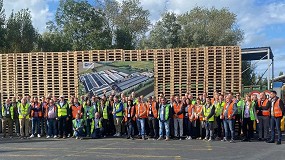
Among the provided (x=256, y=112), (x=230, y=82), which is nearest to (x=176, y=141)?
(x=256, y=112)

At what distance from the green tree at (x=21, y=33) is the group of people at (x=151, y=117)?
1861 centimetres

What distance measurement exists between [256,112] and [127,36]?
27.0 meters

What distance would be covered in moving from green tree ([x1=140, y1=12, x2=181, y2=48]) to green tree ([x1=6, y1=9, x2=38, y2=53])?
12.0m

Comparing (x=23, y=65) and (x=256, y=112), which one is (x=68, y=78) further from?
(x=256, y=112)

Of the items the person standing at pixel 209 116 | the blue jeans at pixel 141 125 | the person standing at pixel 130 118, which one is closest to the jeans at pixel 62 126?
the person standing at pixel 130 118

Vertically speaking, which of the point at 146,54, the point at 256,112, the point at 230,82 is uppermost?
the point at 146,54

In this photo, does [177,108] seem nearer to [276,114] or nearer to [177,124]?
[177,124]

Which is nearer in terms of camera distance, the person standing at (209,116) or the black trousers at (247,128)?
the person standing at (209,116)

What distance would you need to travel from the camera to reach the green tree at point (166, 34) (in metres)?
40.1

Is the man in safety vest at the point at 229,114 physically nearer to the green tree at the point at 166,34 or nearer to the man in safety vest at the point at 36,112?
the man in safety vest at the point at 36,112

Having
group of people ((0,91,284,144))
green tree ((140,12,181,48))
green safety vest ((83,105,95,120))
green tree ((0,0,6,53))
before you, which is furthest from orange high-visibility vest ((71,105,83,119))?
green tree ((140,12,181,48))

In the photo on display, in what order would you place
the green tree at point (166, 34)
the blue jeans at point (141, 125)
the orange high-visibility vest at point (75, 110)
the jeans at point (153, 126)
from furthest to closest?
the green tree at point (166, 34) < the orange high-visibility vest at point (75, 110) < the jeans at point (153, 126) < the blue jeans at point (141, 125)

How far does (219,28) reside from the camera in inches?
1848

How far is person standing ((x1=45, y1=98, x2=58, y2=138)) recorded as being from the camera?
1705 cm
